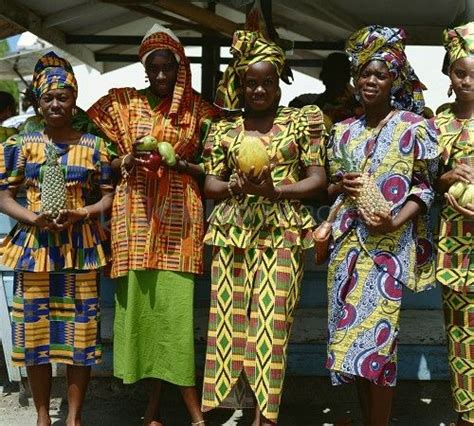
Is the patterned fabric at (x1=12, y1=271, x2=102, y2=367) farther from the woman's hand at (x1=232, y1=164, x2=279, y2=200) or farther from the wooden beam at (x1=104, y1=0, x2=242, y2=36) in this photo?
the wooden beam at (x1=104, y1=0, x2=242, y2=36)

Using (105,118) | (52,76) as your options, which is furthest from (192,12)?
(52,76)

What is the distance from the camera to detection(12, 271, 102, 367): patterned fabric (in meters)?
3.77

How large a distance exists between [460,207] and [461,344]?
2.16 ft

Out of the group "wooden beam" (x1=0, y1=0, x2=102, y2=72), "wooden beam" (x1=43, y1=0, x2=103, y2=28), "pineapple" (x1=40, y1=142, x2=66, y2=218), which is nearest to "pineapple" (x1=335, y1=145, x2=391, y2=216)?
"pineapple" (x1=40, y1=142, x2=66, y2=218)

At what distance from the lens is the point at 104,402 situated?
4.66 metres

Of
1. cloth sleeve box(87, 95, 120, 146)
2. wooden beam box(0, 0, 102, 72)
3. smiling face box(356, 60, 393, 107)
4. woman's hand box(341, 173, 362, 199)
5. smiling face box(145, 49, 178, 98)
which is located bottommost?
woman's hand box(341, 173, 362, 199)

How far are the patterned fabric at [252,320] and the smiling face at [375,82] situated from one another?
780 millimetres

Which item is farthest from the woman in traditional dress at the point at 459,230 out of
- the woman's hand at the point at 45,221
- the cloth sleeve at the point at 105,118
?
the woman's hand at the point at 45,221

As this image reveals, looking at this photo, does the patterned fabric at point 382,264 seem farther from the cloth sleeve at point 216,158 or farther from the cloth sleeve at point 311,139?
the cloth sleeve at point 216,158

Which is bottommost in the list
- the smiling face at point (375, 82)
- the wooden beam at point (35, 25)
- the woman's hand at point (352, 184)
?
the woman's hand at point (352, 184)

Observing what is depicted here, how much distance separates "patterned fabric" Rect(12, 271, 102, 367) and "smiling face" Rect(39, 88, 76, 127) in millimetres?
764

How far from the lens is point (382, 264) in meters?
3.42

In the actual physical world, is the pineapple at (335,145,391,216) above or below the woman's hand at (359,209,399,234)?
above

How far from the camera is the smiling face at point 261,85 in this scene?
353cm
